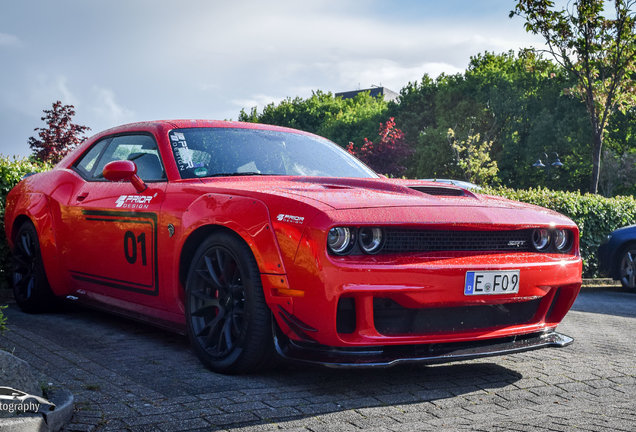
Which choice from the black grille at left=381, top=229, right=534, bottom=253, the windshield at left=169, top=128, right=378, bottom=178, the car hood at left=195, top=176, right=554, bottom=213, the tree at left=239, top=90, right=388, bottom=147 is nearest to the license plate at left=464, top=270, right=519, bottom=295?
the black grille at left=381, top=229, right=534, bottom=253

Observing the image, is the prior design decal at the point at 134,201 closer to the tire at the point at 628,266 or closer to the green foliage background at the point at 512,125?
the tire at the point at 628,266

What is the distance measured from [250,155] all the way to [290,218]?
1458mm

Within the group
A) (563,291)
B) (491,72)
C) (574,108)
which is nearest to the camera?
(563,291)

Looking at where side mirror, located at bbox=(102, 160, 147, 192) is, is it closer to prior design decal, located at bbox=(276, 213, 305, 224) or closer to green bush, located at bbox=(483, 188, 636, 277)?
prior design decal, located at bbox=(276, 213, 305, 224)

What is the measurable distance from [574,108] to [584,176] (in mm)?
4564

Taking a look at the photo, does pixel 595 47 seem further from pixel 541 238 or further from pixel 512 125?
pixel 512 125

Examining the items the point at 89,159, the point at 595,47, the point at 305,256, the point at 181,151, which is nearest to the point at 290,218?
the point at 305,256

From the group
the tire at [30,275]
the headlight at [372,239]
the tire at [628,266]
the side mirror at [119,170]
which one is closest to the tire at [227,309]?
the headlight at [372,239]

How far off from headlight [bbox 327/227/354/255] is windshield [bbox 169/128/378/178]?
53.6 inches

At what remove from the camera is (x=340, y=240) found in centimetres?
377

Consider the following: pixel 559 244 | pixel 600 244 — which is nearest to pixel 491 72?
pixel 600 244

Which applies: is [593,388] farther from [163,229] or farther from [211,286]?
[163,229]

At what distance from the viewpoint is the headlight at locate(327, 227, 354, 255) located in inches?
148

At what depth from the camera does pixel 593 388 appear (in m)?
4.24
